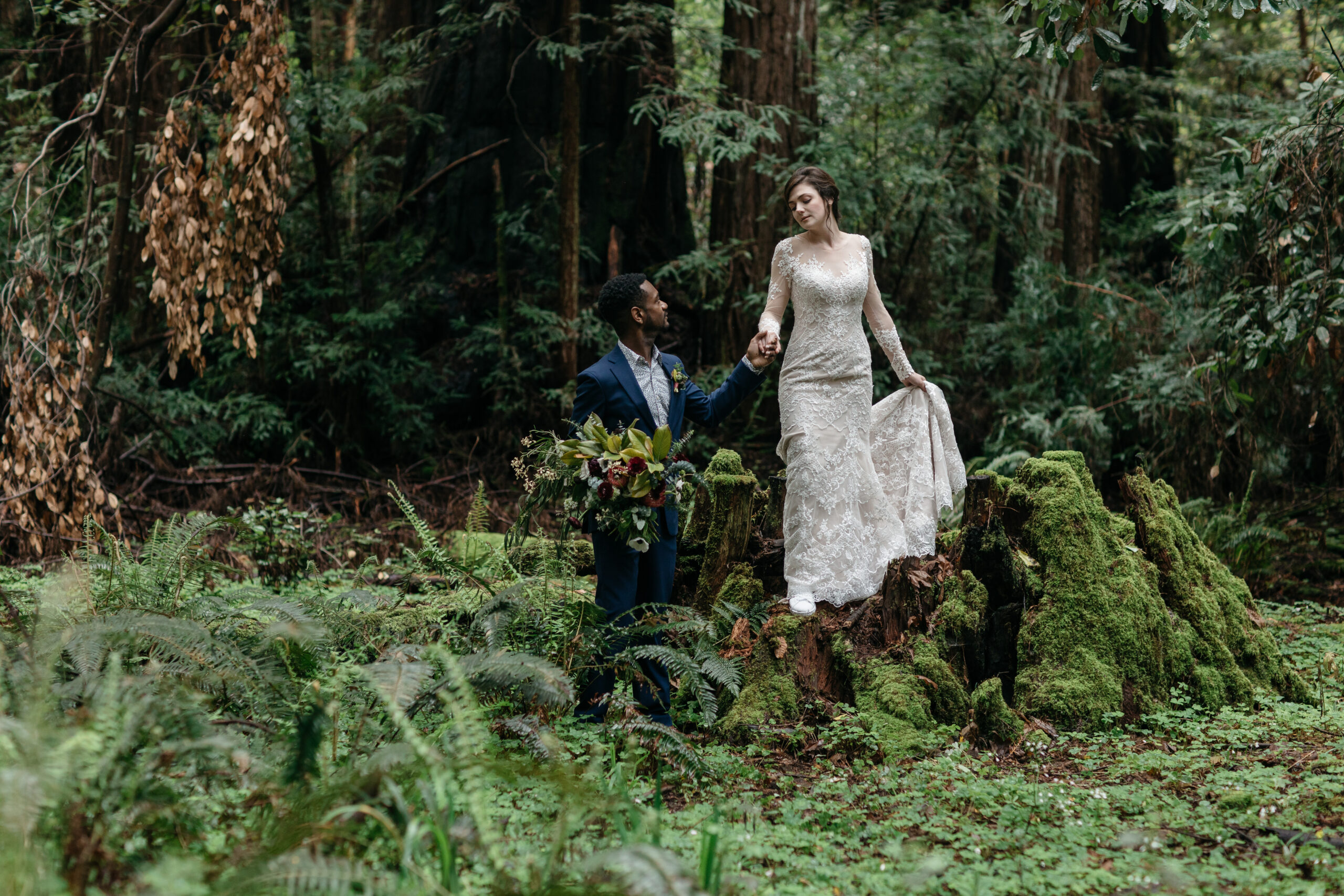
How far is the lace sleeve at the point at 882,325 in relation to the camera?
5934 mm

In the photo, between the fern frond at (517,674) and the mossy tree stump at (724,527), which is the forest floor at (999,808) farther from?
the mossy tree stump at (724,527)

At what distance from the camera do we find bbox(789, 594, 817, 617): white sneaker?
5.39 metres

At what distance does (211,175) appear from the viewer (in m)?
7.59

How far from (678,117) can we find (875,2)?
3.12m

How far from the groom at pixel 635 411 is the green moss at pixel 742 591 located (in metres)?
0.63

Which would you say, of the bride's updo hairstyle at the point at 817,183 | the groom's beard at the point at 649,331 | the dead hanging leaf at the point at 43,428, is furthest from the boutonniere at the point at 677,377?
the dead hanging leaf at the point at 43,428

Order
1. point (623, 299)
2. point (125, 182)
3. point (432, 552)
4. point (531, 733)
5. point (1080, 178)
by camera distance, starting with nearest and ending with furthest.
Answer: point (531, 733) → point (623, 299) → point (432, 552) → point (125, 182) → point (1080, 178)

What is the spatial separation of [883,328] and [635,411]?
1846 mm

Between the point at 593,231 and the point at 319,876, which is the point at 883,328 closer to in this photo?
the point at 319,876

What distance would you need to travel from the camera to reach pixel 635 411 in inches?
199

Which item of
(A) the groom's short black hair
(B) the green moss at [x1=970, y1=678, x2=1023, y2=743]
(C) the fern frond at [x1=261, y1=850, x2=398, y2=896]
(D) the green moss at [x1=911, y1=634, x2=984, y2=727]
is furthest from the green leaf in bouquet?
(C) the fern frond at [x1=261, y1=850, x2=398, y2=896]

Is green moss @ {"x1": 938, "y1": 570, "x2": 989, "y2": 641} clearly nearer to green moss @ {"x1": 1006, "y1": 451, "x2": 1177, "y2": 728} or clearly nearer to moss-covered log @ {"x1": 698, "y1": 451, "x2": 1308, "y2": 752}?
moss-covered log @ {"x1": 698, "y1": 451, "x2": 1308, "y2": 752}

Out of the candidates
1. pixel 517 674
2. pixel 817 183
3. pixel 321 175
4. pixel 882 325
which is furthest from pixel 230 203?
pixel 517 674

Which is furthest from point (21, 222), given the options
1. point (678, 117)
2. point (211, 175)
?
point (678, 117)
